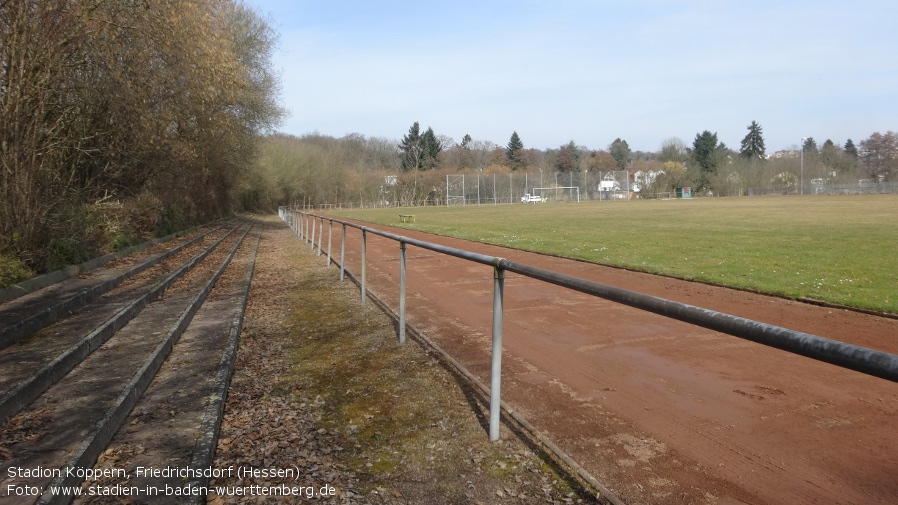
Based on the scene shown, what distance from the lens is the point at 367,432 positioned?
12.9 feet

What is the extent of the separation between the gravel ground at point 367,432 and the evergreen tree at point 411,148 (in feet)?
323

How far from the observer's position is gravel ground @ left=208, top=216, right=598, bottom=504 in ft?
10.4

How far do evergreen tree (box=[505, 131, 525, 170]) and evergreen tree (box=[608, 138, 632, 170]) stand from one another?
3175 cm

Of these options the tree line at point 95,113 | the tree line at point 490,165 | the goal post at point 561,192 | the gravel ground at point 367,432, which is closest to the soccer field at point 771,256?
the gravel ground at point 367,432

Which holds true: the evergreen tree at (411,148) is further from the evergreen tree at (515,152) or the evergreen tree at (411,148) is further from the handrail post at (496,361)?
the handrail post at (496,361)

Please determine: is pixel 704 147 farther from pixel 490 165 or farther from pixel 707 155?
pixel 490 165

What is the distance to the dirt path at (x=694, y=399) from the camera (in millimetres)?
3225

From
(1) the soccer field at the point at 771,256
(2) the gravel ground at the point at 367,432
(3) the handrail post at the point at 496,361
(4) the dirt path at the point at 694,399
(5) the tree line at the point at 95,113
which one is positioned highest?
(5) the tree line at the point at 95,113

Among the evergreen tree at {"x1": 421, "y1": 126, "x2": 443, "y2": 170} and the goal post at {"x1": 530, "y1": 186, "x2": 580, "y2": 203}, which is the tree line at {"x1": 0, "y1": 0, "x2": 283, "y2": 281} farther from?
the evergreen tree at {"x1": 421, "y1": 126, "x2": 443, "y2": 170}

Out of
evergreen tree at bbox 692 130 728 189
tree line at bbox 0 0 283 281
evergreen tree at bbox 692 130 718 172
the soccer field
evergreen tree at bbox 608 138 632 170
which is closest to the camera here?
the soccer field

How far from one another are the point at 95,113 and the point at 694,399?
46.9 ft

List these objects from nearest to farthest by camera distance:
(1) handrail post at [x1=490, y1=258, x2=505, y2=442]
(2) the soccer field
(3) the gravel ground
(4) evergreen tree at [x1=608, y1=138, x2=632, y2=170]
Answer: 1. (3) the gravel ground
2. (1) handrail post at [x1=490, y1=258, x2=505, y2=442]
3. (2) the soccer field
4. (4) evergreen tree at [x1=608, y1=138, x2=632, y2=170]

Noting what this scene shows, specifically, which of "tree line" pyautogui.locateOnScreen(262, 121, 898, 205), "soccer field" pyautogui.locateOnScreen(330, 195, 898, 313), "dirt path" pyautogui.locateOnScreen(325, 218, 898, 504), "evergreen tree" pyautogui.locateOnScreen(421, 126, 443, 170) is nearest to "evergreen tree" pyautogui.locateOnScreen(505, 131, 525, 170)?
"tree line" pyautogui.locateOnScreen(262, 121, 898, 205)

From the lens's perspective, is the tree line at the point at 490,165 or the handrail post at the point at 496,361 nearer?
the handrail post at the point at 496,361
